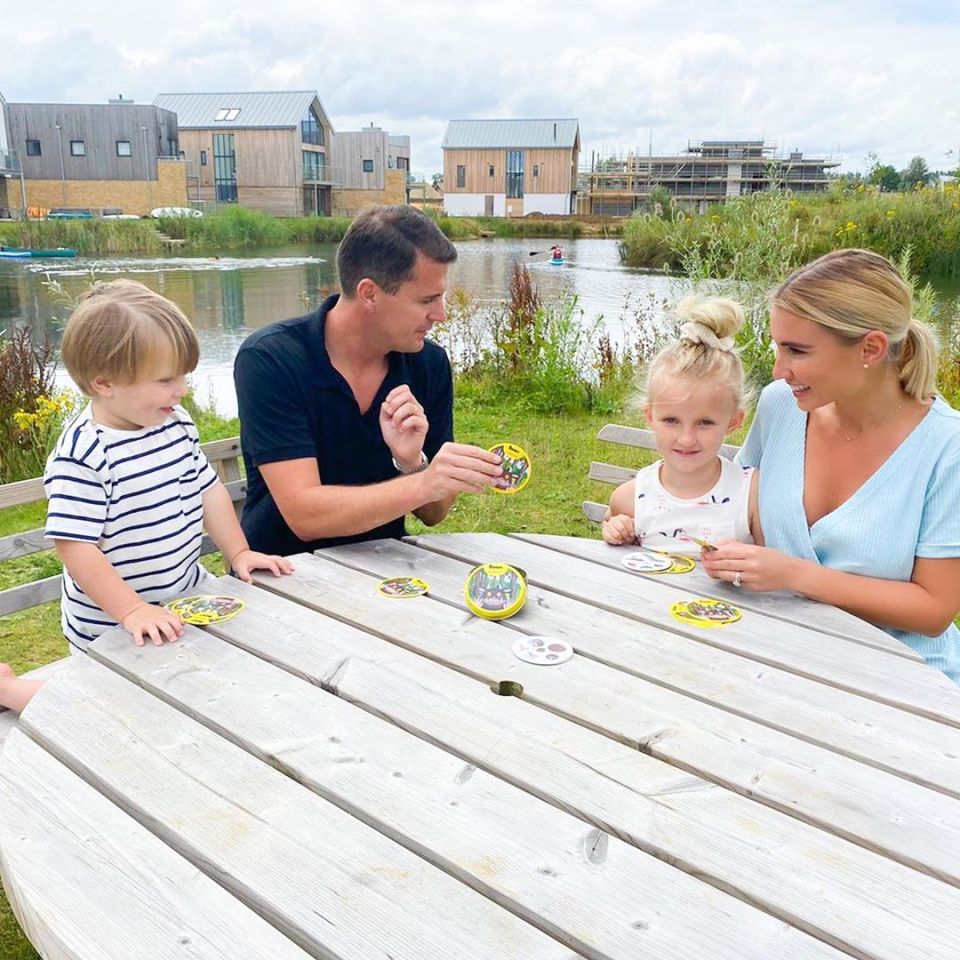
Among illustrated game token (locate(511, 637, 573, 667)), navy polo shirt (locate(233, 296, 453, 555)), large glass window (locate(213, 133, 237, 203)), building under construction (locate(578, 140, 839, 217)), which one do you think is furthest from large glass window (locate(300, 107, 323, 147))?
illustrated game token (locate(511, 637, 573, 667))

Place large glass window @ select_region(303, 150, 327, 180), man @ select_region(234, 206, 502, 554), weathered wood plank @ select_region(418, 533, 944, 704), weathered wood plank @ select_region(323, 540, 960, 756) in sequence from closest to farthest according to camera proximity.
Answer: weathered wood plank @ select_region(323, 540, 960, 756)
weathered wood plank @ select_region(418, 533, 944, 704)
man @ select_region(234, 206, 502, 554)
large glass window @ select_region(303, 150, 327, 180)

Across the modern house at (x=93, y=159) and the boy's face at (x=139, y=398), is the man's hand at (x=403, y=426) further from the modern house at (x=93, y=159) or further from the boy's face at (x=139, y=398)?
the modern house at (x=93, y=159)

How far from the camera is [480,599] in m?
1.76

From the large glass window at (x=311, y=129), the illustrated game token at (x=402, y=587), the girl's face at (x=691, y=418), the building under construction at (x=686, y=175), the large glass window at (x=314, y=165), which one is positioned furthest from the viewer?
the building under construction at (x=686, y=175)

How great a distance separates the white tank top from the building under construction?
5314 centimetres

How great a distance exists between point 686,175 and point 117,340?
65345 mm

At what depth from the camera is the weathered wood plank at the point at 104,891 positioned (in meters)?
0.92

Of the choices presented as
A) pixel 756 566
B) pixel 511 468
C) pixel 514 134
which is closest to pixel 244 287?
pixel 511 468

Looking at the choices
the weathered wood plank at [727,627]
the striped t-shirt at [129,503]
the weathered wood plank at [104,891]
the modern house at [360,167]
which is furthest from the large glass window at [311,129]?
the weathered wood plank at [104,891]

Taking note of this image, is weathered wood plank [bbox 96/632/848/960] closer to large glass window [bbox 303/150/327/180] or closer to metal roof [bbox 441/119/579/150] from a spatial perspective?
large glass window [bbox 303/150/327/180]

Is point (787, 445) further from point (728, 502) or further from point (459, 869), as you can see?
point (459, 869)

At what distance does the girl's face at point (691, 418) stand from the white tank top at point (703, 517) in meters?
0.09

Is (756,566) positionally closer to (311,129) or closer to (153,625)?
(153,625)

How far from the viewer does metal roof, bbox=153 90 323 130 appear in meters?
39.3
